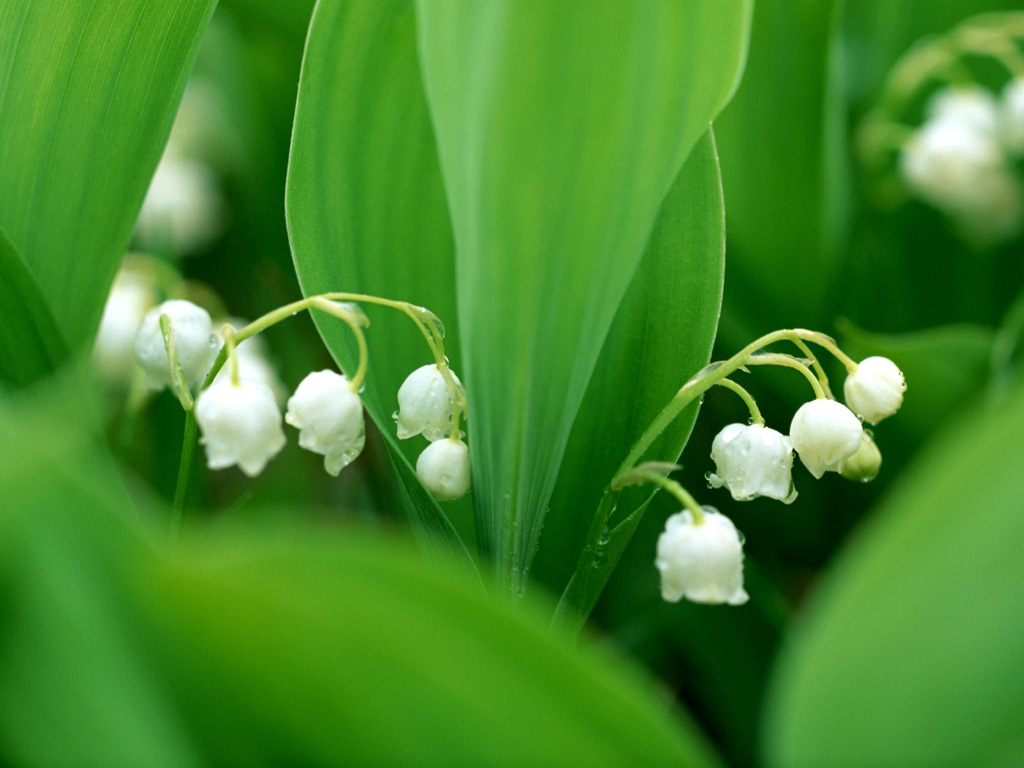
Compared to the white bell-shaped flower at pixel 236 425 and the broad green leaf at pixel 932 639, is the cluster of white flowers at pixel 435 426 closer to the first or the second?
the white bell-shaped flower at pixel 236 425

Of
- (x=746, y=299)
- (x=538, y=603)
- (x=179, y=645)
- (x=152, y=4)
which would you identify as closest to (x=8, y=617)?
(x=179, y=645)

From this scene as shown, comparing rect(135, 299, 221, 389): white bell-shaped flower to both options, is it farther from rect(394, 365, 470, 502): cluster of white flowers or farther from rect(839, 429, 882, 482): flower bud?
rect(839, 429, 882, 482): flower bud

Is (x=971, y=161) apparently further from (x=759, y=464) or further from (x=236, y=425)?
(x=236, y=425)

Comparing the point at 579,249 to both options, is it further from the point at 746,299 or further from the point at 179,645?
the point at 746,299

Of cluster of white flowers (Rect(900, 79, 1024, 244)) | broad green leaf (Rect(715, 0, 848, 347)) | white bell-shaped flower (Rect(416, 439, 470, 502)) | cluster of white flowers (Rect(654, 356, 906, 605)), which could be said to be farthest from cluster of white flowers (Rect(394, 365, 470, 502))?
cluster of white flowers (Rect(900, 79, 1024, 244))

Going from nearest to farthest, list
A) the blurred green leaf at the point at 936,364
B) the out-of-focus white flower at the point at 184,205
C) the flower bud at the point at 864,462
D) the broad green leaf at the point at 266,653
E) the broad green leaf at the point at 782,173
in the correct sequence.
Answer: the broad green leaf at the point at 266,653 < the flower bud at the point at 864,462 < the blurred green leaf at the point at 936,364 < the broad green leaf at the point at 782,173 < the out-of-focus white flower at the point at 184,205

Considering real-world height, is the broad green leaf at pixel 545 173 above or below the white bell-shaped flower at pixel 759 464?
above

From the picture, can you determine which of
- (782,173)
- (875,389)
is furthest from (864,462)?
(782,173)

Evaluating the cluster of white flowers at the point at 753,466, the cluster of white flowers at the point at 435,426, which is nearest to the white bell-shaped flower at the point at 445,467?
the cluster of white flowers at the point at 435,426
